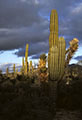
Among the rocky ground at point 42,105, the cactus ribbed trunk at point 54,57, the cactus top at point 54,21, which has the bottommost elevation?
the rocky ground at point 42,105

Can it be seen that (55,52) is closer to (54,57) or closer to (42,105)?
(54,57)

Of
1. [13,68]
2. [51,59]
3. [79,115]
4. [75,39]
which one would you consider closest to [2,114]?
[79,115]

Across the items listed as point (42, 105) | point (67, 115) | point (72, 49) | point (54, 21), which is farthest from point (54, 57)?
point (72, 49)

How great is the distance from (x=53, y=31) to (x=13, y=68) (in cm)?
2450

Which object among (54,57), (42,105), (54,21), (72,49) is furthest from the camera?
(72,49)

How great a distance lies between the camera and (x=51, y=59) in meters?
12.6

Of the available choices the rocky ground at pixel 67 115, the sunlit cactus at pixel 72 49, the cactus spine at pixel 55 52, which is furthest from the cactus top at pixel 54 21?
the sunlit cactus at pixel 72 49

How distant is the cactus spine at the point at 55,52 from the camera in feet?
41.1

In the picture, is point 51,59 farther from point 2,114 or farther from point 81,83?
point 2,114

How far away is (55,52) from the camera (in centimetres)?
1252

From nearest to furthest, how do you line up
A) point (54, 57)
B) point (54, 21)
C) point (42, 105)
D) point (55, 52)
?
1. point (42, 105)
2. point (55, 52)
3. point (54, 57)
4. point (54, 21)

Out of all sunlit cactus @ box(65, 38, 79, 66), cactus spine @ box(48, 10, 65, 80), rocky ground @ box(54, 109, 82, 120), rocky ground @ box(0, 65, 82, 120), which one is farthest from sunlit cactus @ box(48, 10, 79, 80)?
sunlit cactus @ box(65, 38, 79, 66)

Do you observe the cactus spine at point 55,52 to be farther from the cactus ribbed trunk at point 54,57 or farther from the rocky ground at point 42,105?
the rocky ground at point 42,105

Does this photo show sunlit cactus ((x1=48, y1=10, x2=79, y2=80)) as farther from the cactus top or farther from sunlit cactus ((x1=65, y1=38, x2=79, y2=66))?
sunlit cactus ((x1=65, y1=38, x2=79, y2=66))
